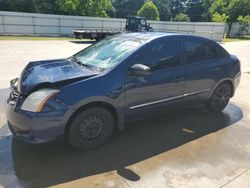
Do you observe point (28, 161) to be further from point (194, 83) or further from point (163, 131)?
point (194, 83)

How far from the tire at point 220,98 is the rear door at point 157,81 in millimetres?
1024

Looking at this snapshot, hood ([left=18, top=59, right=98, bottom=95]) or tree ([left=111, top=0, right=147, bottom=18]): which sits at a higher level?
tree ([left=111, top=0, right=147, bottom=18])

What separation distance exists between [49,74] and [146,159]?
1814 mm

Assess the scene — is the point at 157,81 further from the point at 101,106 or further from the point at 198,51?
the point at 198,51

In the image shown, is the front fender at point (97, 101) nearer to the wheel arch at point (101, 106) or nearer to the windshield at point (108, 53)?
the wheel arch at point (101, 106)

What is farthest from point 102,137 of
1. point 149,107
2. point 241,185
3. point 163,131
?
point 241,185

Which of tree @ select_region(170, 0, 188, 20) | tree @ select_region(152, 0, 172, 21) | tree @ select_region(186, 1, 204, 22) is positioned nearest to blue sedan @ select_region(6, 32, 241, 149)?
tree @ select_region(152, 0, 172, 21)

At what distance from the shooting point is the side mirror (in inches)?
139

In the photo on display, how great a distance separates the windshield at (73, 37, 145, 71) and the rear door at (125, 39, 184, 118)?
23 cm

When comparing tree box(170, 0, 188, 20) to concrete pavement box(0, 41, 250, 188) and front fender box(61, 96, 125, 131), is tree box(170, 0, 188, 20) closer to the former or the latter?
concrete pavement box(0, 41, 250, 188)

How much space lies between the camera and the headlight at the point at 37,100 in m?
3.07

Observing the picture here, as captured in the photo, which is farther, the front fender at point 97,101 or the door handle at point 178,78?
the door handle at point 178,78

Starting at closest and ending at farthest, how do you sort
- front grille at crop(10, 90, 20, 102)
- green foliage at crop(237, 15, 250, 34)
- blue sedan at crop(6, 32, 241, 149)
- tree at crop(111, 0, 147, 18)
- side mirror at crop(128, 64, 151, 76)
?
blue sedan at crop(6, 32, 241, 149) < front grille at crop(10, 90, 20, 102) < side mirror at crop(128, 64, 151, 76) < green foliage at crop(237, 15, 250, 34) < tree at crop(111, 0, 147, 18)

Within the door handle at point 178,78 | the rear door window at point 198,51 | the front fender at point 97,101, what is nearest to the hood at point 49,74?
the front fender at point 97,101
